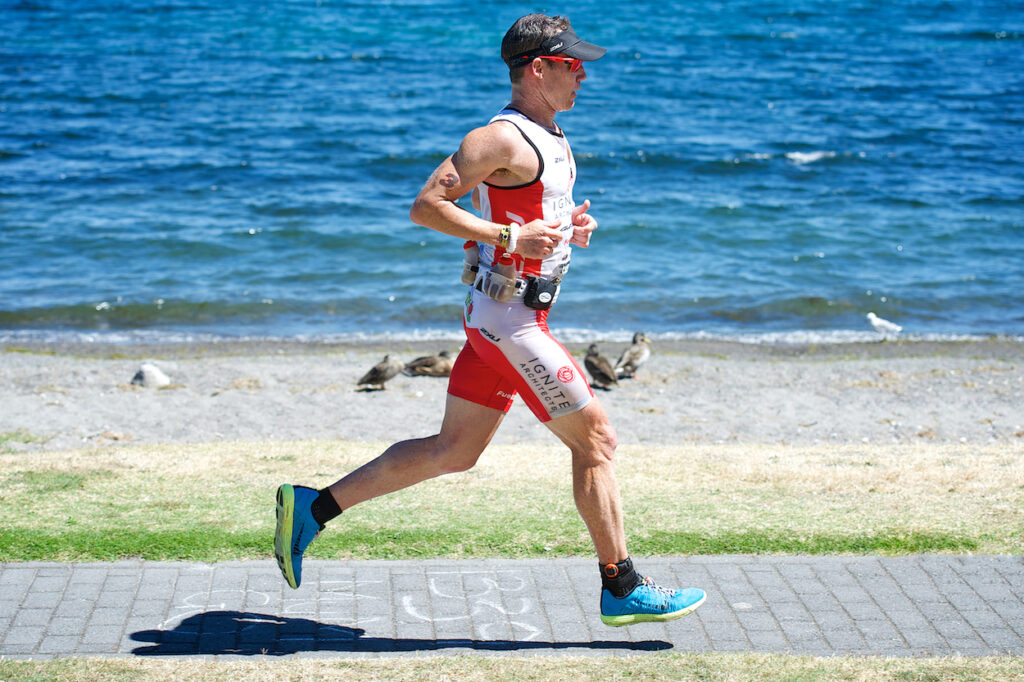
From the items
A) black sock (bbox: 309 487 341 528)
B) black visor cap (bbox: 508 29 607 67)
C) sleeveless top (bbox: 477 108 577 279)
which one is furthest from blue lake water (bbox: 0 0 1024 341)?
black visor cap (bbox: 508 29 607 67)

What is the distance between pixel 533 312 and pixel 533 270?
16 cm

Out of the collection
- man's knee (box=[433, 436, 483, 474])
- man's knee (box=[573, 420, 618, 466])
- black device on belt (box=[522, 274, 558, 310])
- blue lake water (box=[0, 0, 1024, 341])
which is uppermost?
black device on belt (box=[522, 274, 558, 310])

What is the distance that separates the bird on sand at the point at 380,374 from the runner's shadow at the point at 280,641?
6.59 meters

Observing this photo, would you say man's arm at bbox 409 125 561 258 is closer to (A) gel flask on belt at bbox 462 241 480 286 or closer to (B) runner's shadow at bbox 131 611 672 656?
(A) gel flask on belt at bbox 462 241 480 286

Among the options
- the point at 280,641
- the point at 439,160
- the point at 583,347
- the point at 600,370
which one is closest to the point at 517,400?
the point at 600,370

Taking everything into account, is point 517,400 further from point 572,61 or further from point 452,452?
point 572,61

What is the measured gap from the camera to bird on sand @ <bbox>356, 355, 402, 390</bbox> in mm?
10883

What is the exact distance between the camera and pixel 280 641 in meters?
4.16

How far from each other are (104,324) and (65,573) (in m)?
11.2

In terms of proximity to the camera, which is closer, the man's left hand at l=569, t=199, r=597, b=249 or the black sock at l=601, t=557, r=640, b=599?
the black sock at l=601, t=557, r=640, b=599

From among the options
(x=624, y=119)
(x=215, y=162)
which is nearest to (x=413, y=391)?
(x=215, y=162)

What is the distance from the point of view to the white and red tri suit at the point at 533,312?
13.2 ft

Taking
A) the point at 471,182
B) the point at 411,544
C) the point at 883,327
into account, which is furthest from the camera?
the point at 883,327

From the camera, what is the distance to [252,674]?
12.5ft
